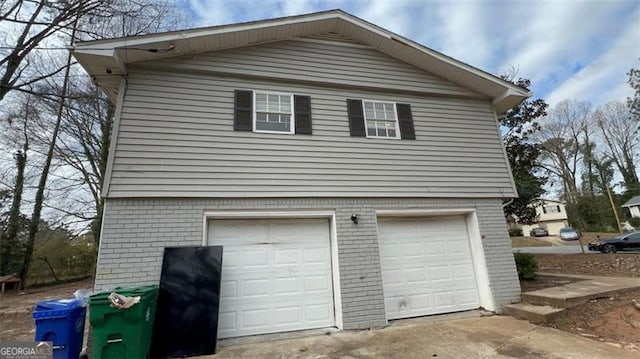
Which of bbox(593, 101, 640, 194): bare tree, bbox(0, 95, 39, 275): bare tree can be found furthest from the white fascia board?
bbox(593, 101, 640, 194): bare tree

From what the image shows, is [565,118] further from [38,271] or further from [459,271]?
[38,271]

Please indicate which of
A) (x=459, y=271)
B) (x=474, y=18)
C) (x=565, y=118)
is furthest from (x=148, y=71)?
(x=565, y=118)

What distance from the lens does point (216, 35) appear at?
17.9 feet

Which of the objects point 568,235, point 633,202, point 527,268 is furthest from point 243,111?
point 633,202

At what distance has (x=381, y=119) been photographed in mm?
6355

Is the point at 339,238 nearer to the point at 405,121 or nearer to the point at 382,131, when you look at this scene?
the point at 382,131

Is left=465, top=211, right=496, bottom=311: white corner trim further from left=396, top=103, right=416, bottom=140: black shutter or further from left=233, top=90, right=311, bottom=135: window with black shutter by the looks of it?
left=233, top=90, right=311, bottom=135: window with black shutter

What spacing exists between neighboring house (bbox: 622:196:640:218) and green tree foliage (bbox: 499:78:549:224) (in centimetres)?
3470

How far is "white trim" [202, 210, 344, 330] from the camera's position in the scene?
4934 mm

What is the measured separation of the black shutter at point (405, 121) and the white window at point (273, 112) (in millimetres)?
2368

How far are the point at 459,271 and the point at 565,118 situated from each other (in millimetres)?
34360

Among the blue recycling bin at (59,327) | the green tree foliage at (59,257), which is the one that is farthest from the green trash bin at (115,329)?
the green tree foliage at (59,257)

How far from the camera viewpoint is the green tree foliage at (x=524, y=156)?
10922 mm

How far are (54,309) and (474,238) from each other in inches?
275
